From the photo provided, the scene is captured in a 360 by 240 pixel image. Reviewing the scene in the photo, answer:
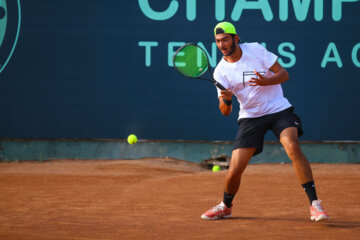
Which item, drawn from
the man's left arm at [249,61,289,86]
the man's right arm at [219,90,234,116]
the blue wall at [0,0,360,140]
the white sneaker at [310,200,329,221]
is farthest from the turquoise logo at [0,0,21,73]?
the white sneaker at [310,200,329,221]

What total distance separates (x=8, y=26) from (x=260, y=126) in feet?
17.9

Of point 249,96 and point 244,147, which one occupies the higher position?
point 249,96

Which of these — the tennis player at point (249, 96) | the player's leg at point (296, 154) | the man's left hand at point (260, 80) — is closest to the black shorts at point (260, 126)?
the tennis player at point (249, 96)

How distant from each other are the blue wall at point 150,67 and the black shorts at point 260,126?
3.97m

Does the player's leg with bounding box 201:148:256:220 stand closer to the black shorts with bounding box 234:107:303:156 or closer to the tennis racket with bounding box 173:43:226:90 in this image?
the black shorts with bounding box 234:107:303:156

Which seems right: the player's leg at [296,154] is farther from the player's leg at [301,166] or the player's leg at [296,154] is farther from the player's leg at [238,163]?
the player's leg at [238,163]

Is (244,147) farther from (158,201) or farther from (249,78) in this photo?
(158,201)

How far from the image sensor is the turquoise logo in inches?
327

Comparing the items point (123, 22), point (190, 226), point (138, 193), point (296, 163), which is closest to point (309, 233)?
point (296, 163)

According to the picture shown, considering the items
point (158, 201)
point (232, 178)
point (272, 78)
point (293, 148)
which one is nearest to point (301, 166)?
point (293, 148)

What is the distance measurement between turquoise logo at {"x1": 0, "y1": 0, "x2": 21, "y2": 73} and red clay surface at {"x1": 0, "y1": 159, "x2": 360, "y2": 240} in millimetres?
1668

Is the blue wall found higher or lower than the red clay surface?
higher

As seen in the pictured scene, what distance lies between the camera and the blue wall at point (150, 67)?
8156 millimetres

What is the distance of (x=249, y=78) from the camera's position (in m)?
4.12
